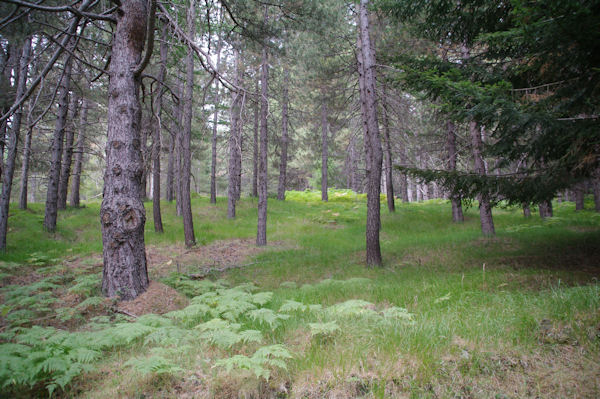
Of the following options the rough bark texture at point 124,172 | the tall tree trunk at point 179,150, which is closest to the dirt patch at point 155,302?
the rough bark texture at point 124,172

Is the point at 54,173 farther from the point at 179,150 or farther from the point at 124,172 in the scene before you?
the point at 124,172

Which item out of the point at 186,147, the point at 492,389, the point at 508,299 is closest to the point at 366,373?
the point at 492,389

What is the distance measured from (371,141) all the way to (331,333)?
635cm

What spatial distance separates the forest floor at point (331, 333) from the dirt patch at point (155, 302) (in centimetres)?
2

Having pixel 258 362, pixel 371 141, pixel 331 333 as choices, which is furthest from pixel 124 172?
pixel 371 141

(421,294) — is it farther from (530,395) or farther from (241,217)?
(241,217)

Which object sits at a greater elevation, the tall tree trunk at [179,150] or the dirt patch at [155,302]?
the tall tree trunk at [179,150]

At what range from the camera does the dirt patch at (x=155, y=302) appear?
4836 millimetres

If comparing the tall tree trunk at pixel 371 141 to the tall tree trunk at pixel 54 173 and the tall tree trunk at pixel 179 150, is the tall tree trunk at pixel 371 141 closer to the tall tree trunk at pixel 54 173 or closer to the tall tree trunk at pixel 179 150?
the tall tree trunk at pixel 179 150

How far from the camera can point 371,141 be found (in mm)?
8508

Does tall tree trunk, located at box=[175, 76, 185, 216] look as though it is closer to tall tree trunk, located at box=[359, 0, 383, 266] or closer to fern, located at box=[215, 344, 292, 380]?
tall tree trunk, located at box=[359, 0, 383, 266]

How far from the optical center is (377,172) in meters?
8.50

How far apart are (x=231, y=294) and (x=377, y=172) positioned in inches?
206

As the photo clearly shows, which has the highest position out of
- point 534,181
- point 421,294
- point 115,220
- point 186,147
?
point 186,147
